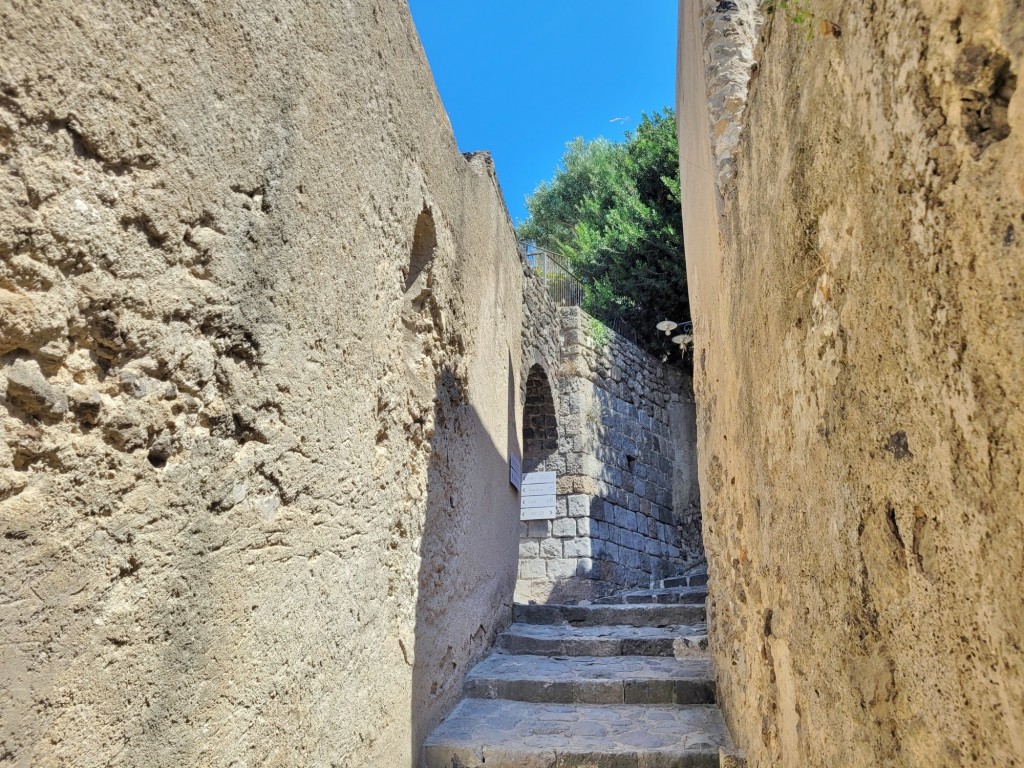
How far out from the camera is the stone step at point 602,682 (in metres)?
3.99

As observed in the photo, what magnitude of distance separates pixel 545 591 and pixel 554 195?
46.4 ft

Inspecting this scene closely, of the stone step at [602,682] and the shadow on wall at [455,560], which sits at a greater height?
the shadow on wall at [455,560]

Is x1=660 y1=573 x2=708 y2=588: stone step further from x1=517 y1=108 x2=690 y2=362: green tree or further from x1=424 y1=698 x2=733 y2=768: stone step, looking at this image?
x1=517 y1=108 x2=690 y2=362: green tree

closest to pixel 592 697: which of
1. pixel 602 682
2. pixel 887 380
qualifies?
pixel 602 682

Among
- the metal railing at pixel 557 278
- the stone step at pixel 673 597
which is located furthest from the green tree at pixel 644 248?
the stone step at pixel 673 597

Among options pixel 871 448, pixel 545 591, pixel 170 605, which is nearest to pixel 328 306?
pixel 170 605

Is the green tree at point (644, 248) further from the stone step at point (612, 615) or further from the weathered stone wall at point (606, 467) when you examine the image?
the stone step at point (612, 615)

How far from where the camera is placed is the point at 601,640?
4914 mm

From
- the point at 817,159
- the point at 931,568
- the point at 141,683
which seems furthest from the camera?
the point at 817,159

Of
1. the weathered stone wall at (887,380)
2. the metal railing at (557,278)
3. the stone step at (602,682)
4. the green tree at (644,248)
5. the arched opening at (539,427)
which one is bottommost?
the stone step at (602,682)

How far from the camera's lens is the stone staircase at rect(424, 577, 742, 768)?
128 inches

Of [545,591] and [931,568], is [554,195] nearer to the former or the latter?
[545,591]

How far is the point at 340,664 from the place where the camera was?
2.56 meters

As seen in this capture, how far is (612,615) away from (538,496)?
2.80 meters
